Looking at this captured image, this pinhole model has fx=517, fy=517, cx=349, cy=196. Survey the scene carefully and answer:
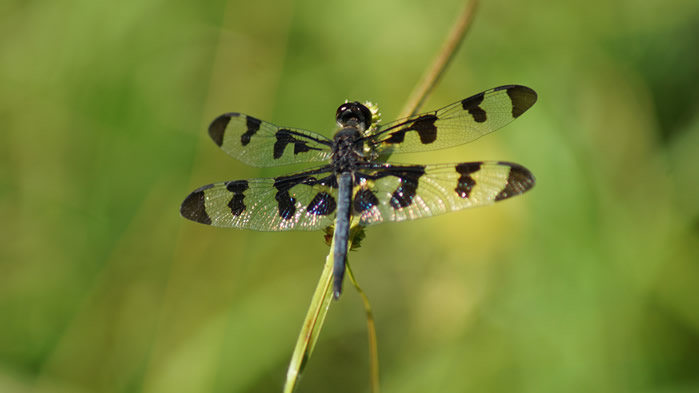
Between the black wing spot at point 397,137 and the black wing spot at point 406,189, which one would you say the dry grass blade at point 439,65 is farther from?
the black wing spot at point 406,189

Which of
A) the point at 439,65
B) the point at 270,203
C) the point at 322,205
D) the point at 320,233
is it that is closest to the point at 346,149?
the point at 322,205

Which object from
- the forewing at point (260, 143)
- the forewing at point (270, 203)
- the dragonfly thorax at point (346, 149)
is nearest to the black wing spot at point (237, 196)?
the forewing at point (270, 203)

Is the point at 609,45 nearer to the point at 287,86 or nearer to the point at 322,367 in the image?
the point at 287,86

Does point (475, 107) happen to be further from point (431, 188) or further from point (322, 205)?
point (322, 205)

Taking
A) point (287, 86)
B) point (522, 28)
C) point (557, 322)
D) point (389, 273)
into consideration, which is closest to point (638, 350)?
point (557, 322)

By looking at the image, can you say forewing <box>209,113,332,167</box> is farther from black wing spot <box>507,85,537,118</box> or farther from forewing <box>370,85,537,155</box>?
black wing spot <box>507,85,537,118</box>

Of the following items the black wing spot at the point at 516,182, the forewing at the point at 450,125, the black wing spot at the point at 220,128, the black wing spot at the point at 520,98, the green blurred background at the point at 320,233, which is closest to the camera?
the black wing spot at the point at 516,182
